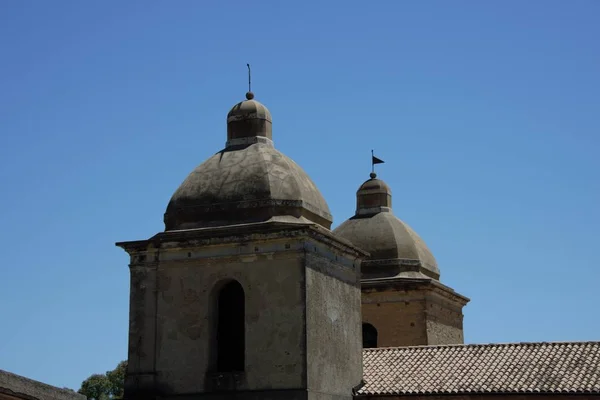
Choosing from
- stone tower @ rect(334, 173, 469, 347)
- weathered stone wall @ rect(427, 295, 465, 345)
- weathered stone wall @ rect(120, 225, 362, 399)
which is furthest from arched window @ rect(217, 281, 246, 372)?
weathered stone wall @ rect(427, 295, 465, 345)

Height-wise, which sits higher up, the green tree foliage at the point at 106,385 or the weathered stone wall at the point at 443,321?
the green tree foliage at the point at 106,385

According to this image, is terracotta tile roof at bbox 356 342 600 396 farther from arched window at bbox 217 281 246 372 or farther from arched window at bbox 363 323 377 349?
arched window at bbox 363 323 377 349

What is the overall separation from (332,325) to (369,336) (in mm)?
6106

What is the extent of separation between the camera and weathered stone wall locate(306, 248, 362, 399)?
18.3 metres

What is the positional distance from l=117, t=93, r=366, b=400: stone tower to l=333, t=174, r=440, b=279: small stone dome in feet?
18.2

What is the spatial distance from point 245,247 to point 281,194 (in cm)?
127

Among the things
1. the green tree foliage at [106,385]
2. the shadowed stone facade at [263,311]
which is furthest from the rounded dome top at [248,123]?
the green tree foliage at [106,385]

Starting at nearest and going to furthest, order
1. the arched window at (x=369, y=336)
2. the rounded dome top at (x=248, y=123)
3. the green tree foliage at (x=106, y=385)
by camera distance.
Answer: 1. the rounded dome top at (x=248, y=123)
2. the arched window at (x=369, y=336)
3. the green tree foliage at (x=106, y=385)

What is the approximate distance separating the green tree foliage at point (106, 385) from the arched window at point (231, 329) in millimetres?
31188

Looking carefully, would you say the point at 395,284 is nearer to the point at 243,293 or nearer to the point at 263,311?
the point at 243,293

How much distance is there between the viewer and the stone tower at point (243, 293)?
18188 mm

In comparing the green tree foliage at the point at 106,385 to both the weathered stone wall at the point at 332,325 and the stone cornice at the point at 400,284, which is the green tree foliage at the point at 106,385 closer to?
the stone cornice at the point at 400,284

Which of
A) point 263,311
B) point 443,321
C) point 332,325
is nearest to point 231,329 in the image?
point 263,311

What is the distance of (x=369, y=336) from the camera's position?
2509 centimetres
